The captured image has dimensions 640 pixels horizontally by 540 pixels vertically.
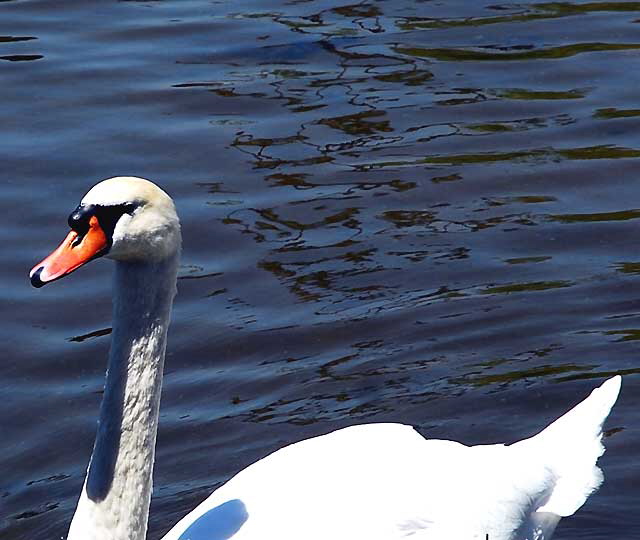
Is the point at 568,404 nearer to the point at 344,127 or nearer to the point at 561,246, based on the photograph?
the point at 561,246

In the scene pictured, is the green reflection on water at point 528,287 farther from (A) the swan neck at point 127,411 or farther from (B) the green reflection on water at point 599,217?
(A) the swan neck at point 127,411

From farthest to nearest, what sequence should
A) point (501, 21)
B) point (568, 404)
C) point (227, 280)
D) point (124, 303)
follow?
point (501, 21), point (227, 280), point (568, 404), point (124, 303)

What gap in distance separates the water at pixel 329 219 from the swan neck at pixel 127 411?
46.5 inches

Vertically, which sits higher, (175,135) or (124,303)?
(124,303)

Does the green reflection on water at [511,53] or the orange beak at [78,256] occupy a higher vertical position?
the orange beak at [78,256]

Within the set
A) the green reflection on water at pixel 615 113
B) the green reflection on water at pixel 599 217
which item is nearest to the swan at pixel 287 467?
the green reflection on water at pixel 599 217

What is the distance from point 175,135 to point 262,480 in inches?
170

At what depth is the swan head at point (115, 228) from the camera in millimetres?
3990

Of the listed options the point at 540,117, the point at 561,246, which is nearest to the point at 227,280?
the point at 561,246

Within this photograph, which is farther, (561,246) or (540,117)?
(540,117)

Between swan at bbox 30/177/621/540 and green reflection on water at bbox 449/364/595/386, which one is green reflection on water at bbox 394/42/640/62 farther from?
swan at bbox 30/177/621/540

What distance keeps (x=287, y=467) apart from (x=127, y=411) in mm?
599

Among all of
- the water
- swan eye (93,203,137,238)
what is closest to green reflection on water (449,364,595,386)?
the water

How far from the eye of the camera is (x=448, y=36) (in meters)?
9.75
